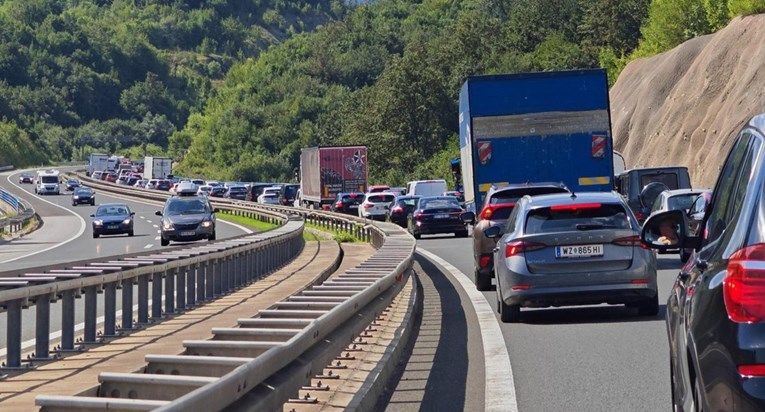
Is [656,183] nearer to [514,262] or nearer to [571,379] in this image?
[514,262]

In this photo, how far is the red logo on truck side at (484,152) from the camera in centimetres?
2806

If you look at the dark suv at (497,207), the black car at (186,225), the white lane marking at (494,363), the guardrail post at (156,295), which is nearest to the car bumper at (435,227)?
the black car at (186,225)

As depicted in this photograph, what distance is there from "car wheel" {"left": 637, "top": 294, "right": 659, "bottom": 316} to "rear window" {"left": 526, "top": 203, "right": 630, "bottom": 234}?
2.83 feet

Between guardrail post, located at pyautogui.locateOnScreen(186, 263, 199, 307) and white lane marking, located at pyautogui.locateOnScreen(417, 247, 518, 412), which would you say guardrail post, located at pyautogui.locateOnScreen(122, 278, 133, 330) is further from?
guardrail post, located at pyautogui.locateOnScreen(186, 263, 199, 307)

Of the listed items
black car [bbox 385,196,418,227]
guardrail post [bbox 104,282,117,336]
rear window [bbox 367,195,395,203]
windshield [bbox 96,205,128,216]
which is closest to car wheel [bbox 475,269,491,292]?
guardrail post [bbox 104,282,117,336]

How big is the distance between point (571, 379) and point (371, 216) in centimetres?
4922

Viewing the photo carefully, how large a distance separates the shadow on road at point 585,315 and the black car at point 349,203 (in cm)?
4859

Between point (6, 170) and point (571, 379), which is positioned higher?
point (6, 170)

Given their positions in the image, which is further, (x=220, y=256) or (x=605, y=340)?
(x=220, y=256)

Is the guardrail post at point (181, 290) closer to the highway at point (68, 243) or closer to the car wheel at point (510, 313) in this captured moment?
the highway at point (68, 243)

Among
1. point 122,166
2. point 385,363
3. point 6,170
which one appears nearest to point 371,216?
point 385,363

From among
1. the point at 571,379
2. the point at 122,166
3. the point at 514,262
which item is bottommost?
the point at 571,379

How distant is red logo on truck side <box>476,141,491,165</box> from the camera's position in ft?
92.1

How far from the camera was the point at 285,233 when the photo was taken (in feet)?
115
